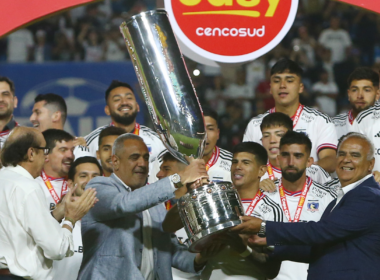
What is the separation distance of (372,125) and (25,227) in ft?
9.66

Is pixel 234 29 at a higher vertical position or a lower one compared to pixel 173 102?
higher

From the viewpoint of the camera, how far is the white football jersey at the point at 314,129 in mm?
5422

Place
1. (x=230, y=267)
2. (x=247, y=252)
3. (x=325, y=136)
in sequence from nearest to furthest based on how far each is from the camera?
(x=247, y=252)
(x=230, y=267)
(x=325, y=136)

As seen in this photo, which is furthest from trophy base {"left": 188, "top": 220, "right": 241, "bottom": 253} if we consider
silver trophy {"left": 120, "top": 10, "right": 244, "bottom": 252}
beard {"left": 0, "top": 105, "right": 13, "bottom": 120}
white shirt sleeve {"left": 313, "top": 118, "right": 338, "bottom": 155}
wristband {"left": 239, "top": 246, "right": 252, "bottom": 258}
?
beard {"left": 0, "top": 105, "right": 13, "bottom": 120}

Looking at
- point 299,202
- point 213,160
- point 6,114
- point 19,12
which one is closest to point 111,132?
point 213,160

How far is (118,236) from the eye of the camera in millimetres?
3863

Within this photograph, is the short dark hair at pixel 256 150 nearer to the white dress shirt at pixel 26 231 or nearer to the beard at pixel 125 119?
the beard at pixel 125 119

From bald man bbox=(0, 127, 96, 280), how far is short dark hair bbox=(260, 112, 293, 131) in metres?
1.97

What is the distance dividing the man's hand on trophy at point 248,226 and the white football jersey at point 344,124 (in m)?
2.20

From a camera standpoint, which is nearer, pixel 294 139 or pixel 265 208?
pixel 265 208

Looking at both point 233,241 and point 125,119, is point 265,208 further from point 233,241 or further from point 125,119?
point 125,119

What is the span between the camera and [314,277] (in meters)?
3.71

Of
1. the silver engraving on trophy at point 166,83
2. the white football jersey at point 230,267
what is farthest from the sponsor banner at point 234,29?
the white football jersey at point 230,267

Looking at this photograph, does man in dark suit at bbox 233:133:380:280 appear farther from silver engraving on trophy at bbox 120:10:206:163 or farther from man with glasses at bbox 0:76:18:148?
man with glasses at bbox 0:76:18:148
